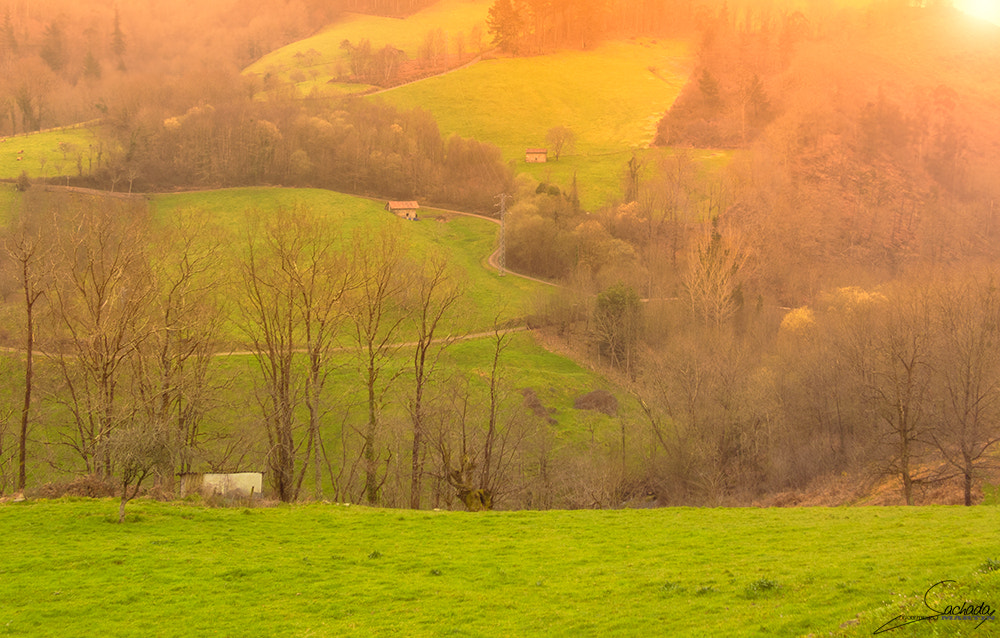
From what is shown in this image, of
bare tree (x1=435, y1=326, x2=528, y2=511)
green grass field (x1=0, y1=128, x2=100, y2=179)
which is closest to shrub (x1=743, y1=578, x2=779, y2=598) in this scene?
bare tree (x1=435, y1=326, x2=528, y2=511)

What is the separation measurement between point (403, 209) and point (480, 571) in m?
87.1

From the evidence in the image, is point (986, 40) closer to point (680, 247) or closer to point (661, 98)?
point (661, 98)

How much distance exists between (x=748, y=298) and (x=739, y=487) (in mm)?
45352

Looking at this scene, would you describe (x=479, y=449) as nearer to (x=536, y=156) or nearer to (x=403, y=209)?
(x=403, y=209)

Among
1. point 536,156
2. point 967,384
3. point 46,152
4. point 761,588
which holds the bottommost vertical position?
point 761,588

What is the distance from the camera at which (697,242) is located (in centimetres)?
8925

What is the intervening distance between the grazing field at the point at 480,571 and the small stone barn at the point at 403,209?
78.2 m

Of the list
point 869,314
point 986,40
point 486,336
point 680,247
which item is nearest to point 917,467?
point 869,314

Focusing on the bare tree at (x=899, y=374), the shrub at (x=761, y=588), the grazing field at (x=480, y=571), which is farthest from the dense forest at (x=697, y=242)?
the shrub at (x=761, y=588)

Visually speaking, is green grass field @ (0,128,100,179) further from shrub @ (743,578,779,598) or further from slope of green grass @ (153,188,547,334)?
shrub @ (743,578,779,598)

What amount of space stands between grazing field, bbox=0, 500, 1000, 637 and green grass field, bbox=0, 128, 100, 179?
A: 9236 cm

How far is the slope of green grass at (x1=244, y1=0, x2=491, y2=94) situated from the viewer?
160875mm

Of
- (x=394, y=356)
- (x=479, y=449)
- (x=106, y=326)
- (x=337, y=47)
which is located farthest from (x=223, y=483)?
(x=337, y=47)

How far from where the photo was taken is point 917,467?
45031 millimetres
